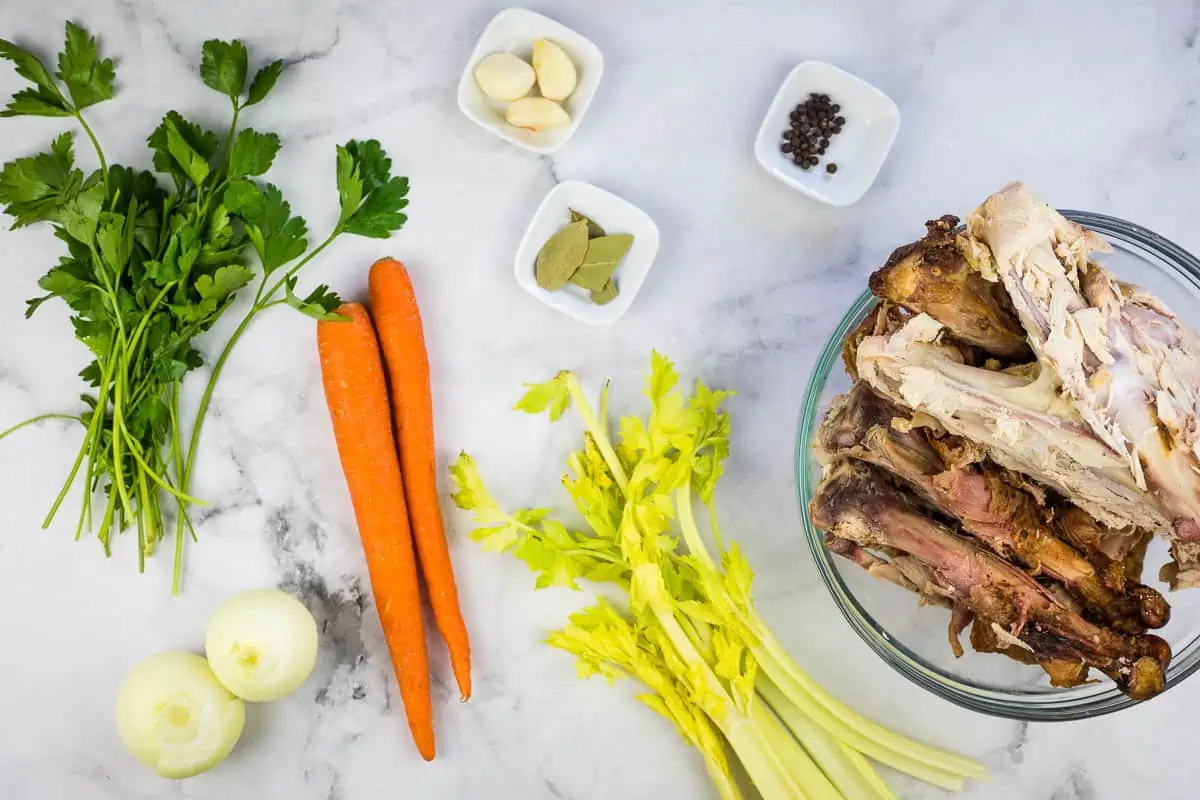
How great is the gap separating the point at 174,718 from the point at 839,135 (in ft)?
5.87

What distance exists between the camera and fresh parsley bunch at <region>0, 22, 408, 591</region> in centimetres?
190

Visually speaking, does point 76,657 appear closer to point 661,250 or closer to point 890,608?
point 661,250

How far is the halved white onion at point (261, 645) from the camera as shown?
6.28 ft

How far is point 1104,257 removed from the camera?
1.86 meters

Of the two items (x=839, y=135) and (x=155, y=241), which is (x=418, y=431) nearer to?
(x=155, y=241)

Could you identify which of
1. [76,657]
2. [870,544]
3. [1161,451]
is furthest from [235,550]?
[1161,451]

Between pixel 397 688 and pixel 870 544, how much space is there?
1.08 metres

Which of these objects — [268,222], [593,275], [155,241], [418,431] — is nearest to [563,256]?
[593,275]

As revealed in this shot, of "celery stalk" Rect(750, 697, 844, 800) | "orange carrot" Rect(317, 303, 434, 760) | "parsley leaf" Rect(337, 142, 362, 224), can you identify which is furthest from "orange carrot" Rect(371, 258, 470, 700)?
"celery stalk" Rect(750, 697, 844, 800)

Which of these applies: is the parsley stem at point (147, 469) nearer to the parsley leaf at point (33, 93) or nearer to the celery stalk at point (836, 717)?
the parsley leaf at point (33, 93)

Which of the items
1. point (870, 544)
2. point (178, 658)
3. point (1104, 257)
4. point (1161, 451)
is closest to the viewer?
point (1161, 451)

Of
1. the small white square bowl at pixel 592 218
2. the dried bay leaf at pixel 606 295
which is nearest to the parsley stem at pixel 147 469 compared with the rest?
the small white square bowl at pixel 592 218

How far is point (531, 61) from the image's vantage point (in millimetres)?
2018

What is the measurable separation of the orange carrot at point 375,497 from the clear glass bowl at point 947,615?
2.74 ft
